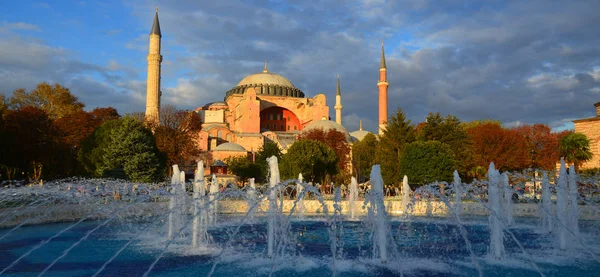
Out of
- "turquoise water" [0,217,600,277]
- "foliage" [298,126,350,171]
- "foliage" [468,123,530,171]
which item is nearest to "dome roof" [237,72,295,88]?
"foliage" [298,126,350,171]

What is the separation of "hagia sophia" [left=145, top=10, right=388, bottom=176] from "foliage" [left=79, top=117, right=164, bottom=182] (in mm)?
11149

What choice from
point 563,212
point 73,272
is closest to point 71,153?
point 73,272

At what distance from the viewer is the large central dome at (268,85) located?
5738 centimetres

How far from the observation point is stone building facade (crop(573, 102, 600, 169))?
90.1 feet

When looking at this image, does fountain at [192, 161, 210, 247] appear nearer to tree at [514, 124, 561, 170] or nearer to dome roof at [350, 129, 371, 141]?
tree at [514, 124, 561, 170]

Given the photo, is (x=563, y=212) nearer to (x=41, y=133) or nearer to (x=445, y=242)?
(x=445, y=242)

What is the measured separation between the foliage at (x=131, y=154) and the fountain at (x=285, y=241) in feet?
30.9

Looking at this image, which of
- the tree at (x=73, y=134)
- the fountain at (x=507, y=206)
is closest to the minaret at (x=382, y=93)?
the tree at (x=73, y=134)

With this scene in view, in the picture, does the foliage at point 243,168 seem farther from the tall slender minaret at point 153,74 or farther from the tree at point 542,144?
the tree at point 542,144

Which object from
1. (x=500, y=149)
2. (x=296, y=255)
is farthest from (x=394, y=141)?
(x=296, y=255)

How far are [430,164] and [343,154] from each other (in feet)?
46.6

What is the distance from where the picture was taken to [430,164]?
73.6ft

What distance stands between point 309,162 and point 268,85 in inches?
1346

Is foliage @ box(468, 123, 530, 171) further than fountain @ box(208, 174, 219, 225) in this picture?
Yes
